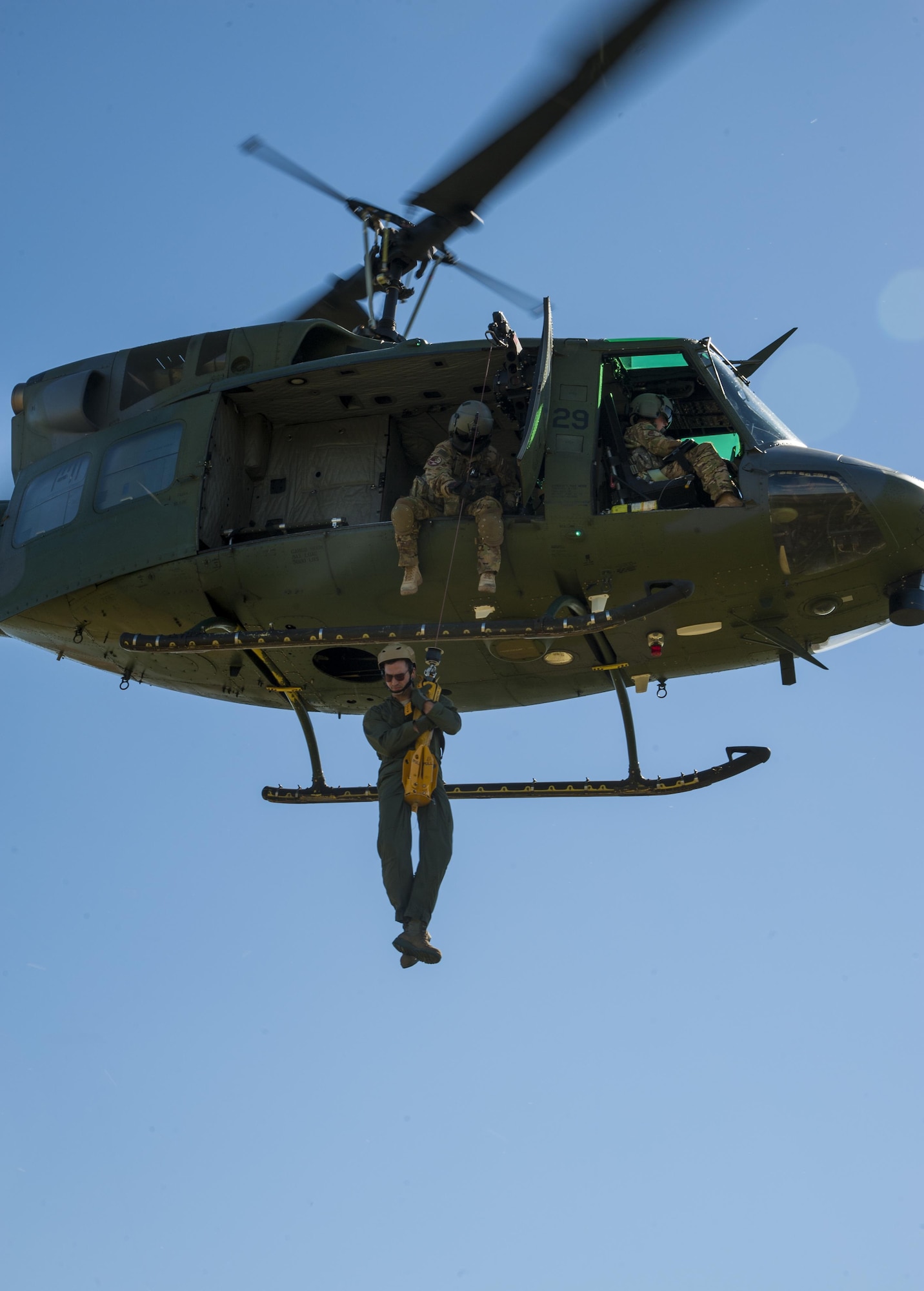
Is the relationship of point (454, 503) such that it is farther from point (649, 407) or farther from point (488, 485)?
point (649, 407)

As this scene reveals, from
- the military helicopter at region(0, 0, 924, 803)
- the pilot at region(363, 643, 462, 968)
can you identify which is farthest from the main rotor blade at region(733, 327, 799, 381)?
the pilot at region(363, 643, 462, 968)

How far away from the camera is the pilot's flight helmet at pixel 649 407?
10.8 meters

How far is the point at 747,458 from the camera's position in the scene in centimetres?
1028

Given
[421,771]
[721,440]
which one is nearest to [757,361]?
[721,440]

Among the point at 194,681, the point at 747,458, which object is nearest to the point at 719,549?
the point at 747,458

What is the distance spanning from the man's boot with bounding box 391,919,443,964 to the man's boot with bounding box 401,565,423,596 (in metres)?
2.54

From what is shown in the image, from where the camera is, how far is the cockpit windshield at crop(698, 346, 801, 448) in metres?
10.5

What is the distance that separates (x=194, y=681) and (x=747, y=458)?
524 centimetres

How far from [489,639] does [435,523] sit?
1.16m

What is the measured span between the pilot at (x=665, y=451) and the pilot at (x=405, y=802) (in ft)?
7.58

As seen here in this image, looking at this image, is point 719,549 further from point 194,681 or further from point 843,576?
point 194,681

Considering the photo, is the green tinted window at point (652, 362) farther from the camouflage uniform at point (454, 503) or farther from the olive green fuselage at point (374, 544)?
the camouflage uniform at point (454, 503)

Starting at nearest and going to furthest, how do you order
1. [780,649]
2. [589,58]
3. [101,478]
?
1. [589,58]
2. [780,649]
3. [101,478]

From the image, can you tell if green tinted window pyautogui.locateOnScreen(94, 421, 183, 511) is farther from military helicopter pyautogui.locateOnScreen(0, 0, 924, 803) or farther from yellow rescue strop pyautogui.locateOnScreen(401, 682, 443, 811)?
yellow rescue strop pyautogui.locateOnScreen(401, 682, 443, 811)
